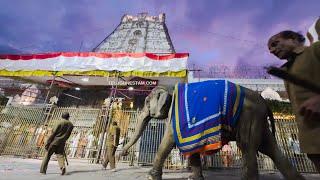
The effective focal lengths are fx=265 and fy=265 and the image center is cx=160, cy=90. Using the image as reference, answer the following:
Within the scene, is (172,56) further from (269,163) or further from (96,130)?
(269,163)

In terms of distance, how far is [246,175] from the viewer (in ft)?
15.1

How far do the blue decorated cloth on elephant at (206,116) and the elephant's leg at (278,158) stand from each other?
2.60ft

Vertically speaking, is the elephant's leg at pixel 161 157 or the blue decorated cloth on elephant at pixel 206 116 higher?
the blue decorated cloth on elephant at pixel 206 116

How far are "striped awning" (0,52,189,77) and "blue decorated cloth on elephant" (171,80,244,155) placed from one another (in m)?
8.09

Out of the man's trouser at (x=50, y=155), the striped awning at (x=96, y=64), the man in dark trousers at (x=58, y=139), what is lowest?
the man's trouser at (x=50, y=155)

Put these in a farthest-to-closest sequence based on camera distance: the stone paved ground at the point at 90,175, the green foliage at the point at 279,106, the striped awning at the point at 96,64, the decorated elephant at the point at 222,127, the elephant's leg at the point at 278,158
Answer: the green foliage at the point at 279,106 < the striped awning at the point at 96,64 < the stone paved ground at the point at 90,175 < the decorated elephant at the point at 222,127 < the elephant's leg at the point at 278,158

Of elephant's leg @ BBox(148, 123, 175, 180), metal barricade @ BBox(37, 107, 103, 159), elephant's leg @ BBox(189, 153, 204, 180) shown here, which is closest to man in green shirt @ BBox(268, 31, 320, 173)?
elephant's leg @ BBox(148, 123, 175, 180)

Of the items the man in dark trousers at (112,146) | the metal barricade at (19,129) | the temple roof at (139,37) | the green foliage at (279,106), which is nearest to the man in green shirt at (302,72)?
the man in dark trousers at (112,146)

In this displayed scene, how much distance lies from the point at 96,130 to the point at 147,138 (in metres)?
3.20

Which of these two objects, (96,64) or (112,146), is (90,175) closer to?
(112,146)

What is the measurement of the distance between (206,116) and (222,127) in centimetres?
36

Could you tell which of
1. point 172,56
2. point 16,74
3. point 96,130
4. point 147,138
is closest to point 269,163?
point 147,138

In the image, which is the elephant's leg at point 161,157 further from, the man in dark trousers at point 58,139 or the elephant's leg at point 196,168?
the man in dark trousers at point 58,139

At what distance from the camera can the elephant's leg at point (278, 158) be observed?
4.41 m
